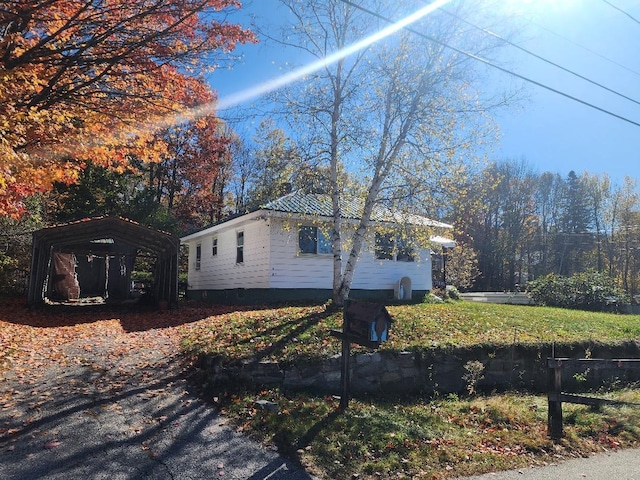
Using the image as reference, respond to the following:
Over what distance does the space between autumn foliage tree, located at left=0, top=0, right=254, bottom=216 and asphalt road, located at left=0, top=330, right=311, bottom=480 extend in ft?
11.1

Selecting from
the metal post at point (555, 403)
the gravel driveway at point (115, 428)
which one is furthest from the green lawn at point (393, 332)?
the metal post at point (555, 403)

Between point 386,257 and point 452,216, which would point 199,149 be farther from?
point 452,216

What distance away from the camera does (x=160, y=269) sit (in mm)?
16297

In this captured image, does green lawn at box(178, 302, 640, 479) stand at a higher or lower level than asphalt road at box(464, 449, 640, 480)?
higher

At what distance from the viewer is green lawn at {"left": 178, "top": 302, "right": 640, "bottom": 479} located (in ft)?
14.3

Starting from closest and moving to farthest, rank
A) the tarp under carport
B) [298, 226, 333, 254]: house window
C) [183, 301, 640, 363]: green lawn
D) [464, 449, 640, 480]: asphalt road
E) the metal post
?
[464, 449, 640, 480]: asphalt road < the metal post < [183, 301, 640, 363]: green lawn < the tarp under carport < [298, 226, 333, 254]: house window

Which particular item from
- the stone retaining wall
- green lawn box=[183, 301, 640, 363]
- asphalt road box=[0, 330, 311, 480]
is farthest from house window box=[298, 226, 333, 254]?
asphalt road box=[0, 330, 311, 480]

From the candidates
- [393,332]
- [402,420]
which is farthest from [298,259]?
[402,420]

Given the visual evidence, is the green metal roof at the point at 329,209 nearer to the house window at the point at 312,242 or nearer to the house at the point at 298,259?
the house at the point at 298,259

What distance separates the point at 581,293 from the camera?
57.7 ft

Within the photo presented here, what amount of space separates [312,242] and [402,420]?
34.3 ft

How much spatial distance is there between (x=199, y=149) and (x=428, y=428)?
30.2 m

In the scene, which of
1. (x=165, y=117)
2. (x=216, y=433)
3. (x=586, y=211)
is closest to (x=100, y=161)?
(x=165, y=117)

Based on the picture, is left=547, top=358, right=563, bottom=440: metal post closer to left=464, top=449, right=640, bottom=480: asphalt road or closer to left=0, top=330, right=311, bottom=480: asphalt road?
left=464, top=449, right=640, bottom=480: asphalt road
